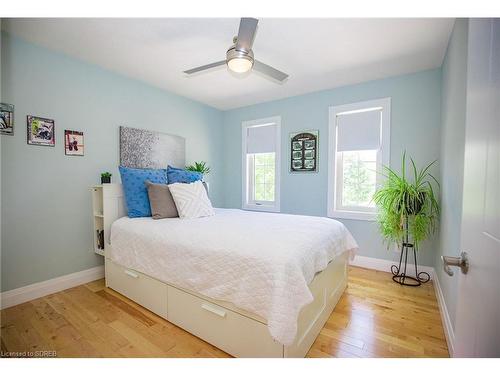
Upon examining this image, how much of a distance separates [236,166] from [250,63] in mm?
2467

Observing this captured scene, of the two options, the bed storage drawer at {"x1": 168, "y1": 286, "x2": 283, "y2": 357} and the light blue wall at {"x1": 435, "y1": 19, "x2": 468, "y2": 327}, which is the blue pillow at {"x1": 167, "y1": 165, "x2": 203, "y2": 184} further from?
the light blue wall at {"x1": 435, "y1": 19, "x2": 468, "y2": 327}

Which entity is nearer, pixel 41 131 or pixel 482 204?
pixel 482 204

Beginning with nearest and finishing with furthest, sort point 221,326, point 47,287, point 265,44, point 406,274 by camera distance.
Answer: point 221,326
point 265,44
point 47,287
point 406,274

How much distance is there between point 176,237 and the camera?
168cm

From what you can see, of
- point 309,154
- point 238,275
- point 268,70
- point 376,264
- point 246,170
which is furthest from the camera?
point 246,170

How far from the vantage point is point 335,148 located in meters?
3.10

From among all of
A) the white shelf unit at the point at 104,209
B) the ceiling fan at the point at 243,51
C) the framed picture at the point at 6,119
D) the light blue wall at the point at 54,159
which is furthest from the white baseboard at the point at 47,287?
the ceiling fan at the point at 243,51

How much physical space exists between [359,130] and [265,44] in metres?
1.68

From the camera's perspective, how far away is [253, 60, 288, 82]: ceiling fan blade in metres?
1.80

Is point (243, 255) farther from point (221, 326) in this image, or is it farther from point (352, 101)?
point (352, 101)

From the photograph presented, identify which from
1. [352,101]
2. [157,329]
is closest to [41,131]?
[157,329]

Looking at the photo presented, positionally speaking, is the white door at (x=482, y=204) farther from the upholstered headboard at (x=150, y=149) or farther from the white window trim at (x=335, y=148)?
the upholstered headboard at (x=150, y=149)

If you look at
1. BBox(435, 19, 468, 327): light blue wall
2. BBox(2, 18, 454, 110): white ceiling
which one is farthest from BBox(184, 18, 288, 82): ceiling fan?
BBox(435, 19, 468, 327): light blue wall

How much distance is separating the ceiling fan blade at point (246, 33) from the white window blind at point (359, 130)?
192 cm
